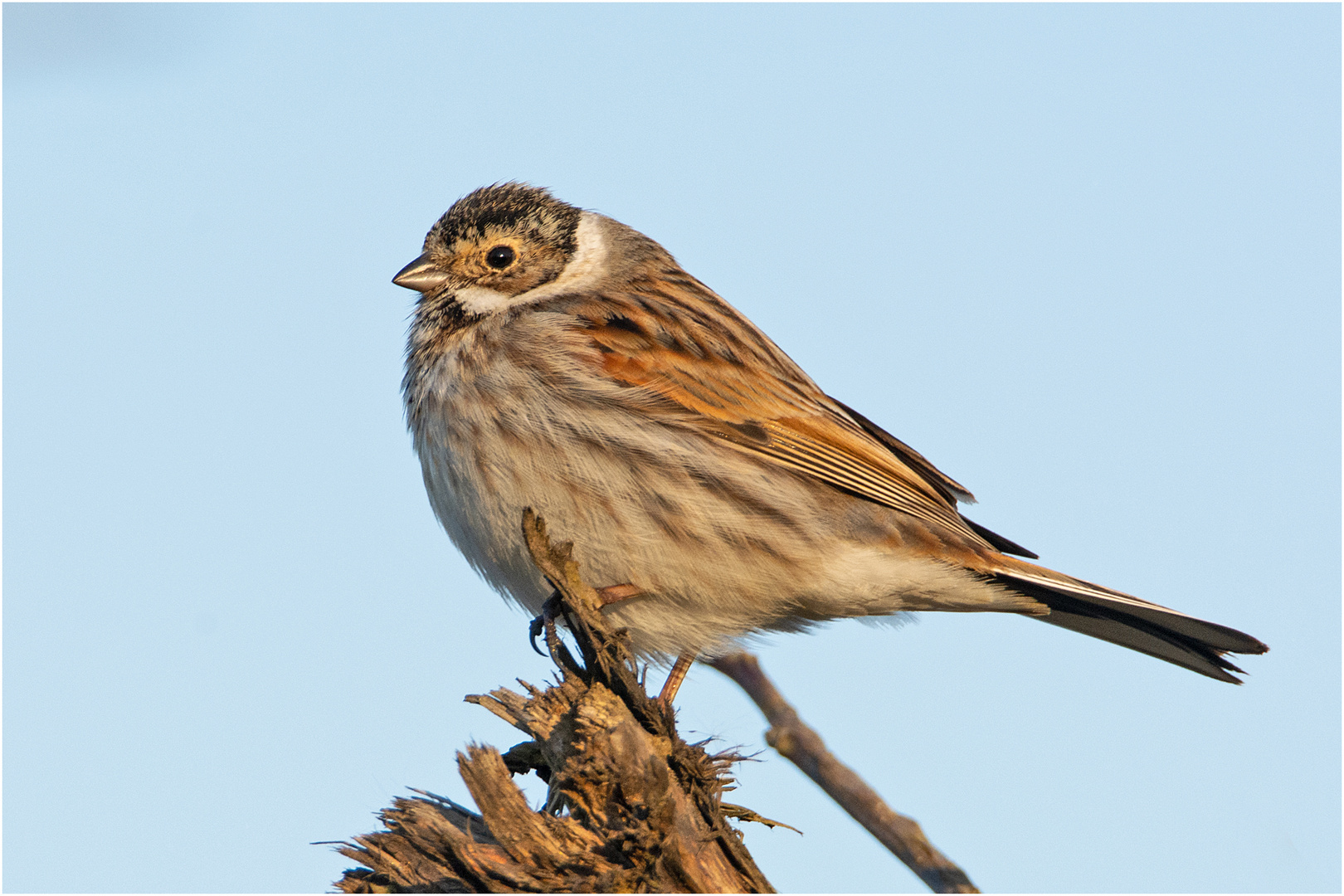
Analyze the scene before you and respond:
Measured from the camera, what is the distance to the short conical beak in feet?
22.5

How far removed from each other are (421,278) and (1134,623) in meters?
3.79

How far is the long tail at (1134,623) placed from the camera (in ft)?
19.7

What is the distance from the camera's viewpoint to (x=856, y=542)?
6.20 metres

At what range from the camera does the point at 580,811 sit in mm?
4340

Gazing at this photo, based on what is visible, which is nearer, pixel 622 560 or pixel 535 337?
pixel 622 560

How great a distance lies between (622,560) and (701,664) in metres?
0.80

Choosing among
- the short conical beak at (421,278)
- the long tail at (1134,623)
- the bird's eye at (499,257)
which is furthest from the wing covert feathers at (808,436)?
the short conical beak at (421,278)

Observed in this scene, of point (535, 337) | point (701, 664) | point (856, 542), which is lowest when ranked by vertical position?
point (701, 664)

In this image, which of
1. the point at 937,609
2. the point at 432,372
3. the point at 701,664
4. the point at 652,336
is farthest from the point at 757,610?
the point at 432,372

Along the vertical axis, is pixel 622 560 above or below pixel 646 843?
above

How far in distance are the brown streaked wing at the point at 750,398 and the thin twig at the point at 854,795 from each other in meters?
1.52

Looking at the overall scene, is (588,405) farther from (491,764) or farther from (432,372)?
(491,764)

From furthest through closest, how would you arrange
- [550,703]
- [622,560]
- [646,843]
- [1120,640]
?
1. [1120,640]
2. [622,560]
3. [550,703]
4. [646,843]

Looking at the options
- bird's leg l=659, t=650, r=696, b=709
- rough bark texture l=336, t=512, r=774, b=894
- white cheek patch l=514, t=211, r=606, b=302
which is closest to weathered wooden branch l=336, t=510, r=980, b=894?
rough bark texture l=336, t=512, r=774, b=894
